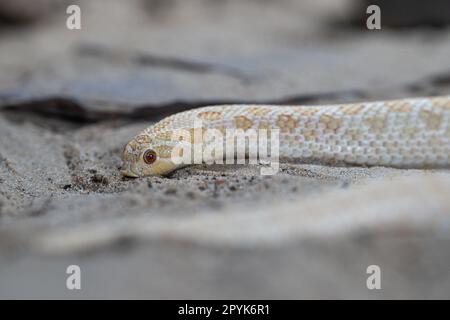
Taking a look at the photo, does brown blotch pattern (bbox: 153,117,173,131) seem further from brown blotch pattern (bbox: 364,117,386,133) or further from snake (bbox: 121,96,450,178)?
brown blotch pattern (bbox: 364,117,386,133)

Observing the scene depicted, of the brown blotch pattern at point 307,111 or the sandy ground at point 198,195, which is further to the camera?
the brown blotch pattern at point 307,111

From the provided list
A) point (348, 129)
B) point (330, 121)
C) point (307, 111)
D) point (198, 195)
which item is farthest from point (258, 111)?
point (198, 195)

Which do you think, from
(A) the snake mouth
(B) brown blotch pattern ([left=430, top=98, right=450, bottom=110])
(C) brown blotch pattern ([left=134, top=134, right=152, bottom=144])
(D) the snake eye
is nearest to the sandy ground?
(A) the snake mouth

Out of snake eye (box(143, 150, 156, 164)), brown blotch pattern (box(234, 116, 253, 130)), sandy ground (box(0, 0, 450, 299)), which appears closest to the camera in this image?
sandy ground (box(0, 0, 450, 299))

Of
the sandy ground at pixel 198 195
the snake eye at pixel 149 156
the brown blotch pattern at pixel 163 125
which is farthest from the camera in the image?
the brown blotch pattern at pixel 163 125

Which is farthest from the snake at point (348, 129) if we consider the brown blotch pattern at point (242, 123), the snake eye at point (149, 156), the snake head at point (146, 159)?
the snake eye at point (149, 156)

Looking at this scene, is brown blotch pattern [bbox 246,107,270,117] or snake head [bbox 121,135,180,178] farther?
brown blotch pattern [bbox 246,107,270,117]

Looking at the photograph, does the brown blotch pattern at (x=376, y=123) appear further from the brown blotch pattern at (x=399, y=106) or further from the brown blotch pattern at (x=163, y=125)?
the brown blotch pattern at (x=163, y=125)
